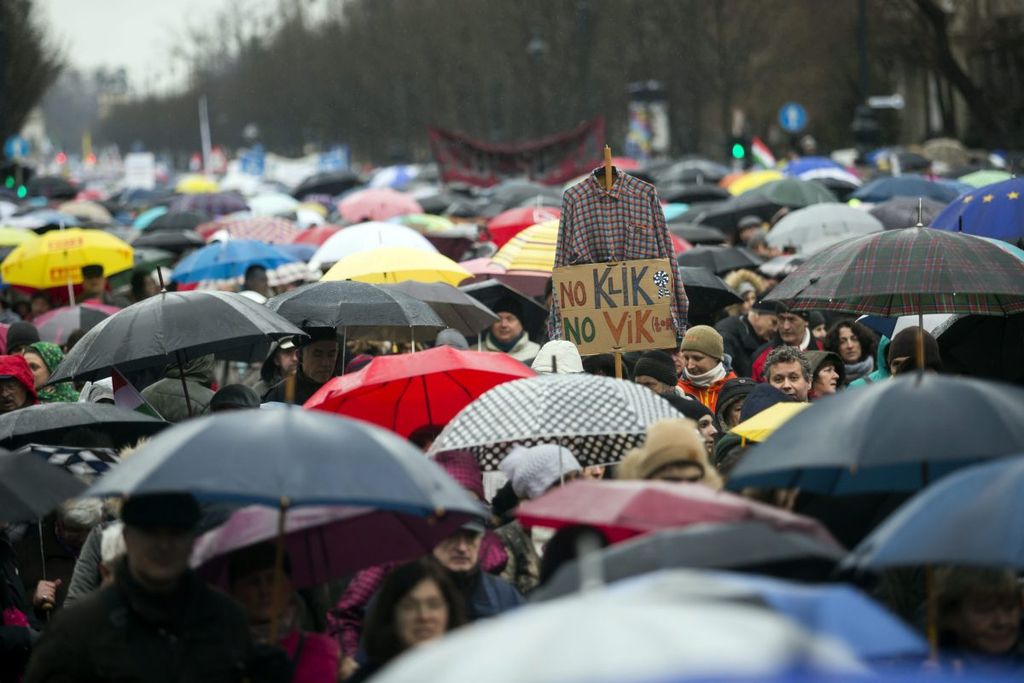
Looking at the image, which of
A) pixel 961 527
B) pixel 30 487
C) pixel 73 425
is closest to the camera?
pixel 961 527

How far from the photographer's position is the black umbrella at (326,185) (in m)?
35.4

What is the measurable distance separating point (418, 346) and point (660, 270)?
256cm

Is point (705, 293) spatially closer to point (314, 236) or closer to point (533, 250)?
point (533, 250)

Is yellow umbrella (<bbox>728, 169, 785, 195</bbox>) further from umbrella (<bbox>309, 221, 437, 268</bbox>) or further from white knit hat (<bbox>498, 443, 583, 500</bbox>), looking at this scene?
white knit hat (<bbox>498, 443, 583, 500</bbox>)

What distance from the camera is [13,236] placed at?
20.0 metres

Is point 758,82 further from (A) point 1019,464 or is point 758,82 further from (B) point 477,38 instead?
(A) point 1019,464

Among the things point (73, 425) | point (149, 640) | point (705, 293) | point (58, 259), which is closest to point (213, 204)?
point (58, 259)

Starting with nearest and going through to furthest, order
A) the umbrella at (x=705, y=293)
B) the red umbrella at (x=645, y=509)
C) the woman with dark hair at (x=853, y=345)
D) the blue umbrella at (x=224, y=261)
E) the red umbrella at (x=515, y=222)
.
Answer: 1. the red umbrella at (x=645, y=509)
2. the woman with dark hair at (x=853, y=345)
3. the umbrella at (x=705, y=293)
4. the blue umbrella at (x=224, y=261)
5. the red umbrella at (x=515, y=222)

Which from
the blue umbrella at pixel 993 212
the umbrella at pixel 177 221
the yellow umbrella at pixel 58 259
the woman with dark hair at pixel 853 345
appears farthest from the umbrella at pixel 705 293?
the umbrella at pixel 177 221

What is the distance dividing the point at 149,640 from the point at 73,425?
308 cm

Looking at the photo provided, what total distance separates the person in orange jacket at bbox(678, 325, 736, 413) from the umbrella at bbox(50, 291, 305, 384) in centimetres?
249

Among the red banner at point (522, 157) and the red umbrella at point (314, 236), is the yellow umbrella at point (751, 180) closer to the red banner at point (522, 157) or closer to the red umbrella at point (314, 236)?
the red banner at point (522, 157)

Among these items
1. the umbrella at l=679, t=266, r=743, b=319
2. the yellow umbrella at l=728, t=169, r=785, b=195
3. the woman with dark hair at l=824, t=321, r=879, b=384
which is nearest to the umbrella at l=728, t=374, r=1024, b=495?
the woman with dark hair at l=824, t=321, r=879, b=384

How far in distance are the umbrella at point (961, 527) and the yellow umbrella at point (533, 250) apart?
8.19m
